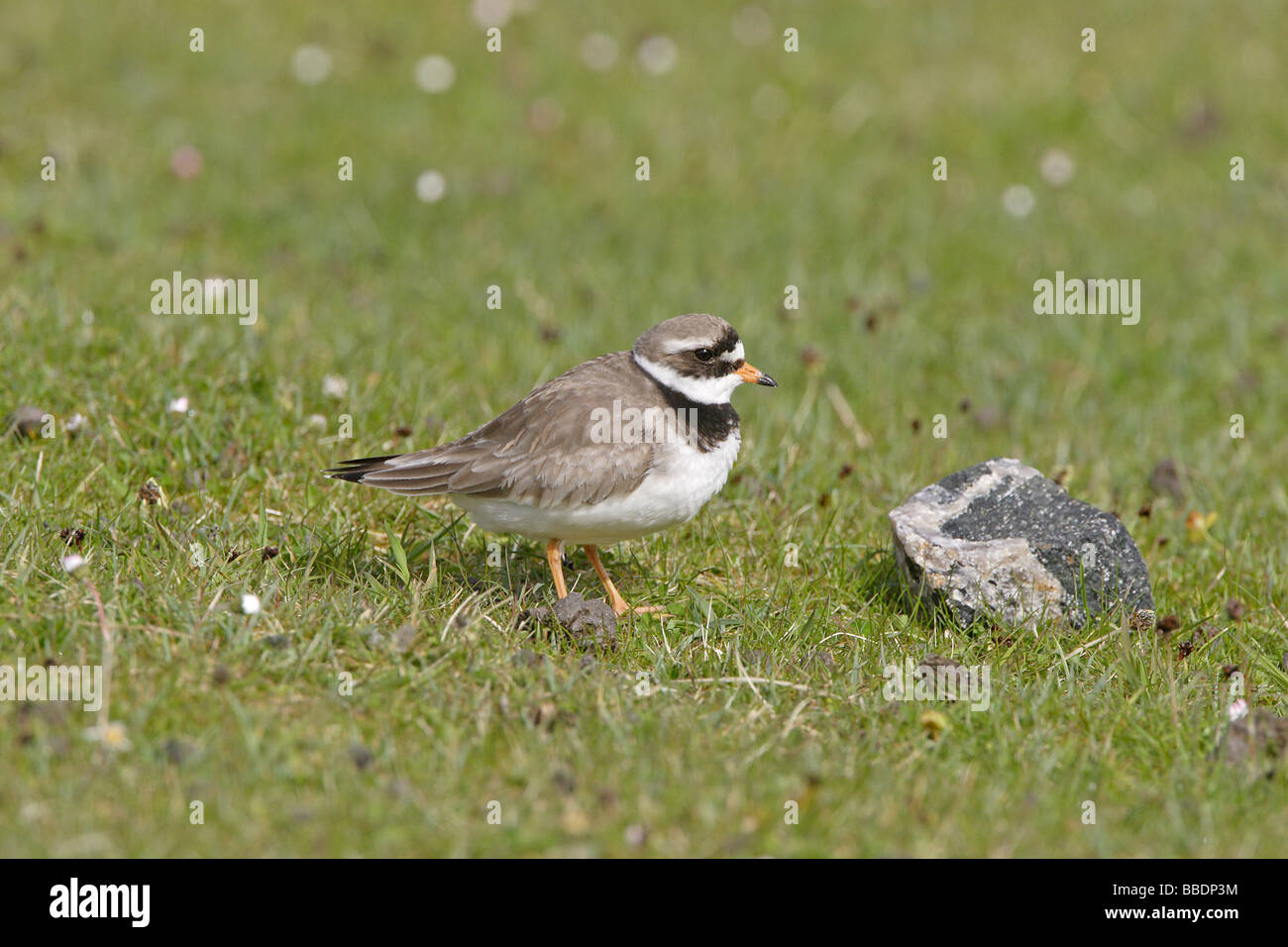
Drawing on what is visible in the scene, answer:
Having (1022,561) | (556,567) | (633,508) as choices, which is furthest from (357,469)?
(1022,561)

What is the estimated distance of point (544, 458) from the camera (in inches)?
255

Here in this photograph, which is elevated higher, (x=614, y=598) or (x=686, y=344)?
(x=686, y=344)

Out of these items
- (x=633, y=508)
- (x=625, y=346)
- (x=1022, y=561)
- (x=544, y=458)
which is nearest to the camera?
(x=633, y=508)

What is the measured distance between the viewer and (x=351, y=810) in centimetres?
486

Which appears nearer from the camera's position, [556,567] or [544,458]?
[544,458]

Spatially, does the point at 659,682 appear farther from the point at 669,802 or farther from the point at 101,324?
the point at 101,324

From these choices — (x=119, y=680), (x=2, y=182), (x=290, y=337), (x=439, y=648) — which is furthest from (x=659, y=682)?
(x=2, y=182)

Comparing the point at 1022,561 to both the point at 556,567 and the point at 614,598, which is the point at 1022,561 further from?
the point at 556,567

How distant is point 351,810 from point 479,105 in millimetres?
9780

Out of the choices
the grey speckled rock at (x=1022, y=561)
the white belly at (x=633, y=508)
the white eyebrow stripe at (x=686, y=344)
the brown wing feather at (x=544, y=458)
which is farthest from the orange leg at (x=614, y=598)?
the grey speckled rock at (x=1022, y=561)

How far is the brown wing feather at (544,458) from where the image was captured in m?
6.40

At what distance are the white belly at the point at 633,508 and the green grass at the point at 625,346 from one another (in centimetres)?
40

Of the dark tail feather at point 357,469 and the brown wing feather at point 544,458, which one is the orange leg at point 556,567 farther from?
the dark tail feather at point 357,469

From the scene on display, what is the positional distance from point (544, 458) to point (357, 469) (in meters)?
0.93
